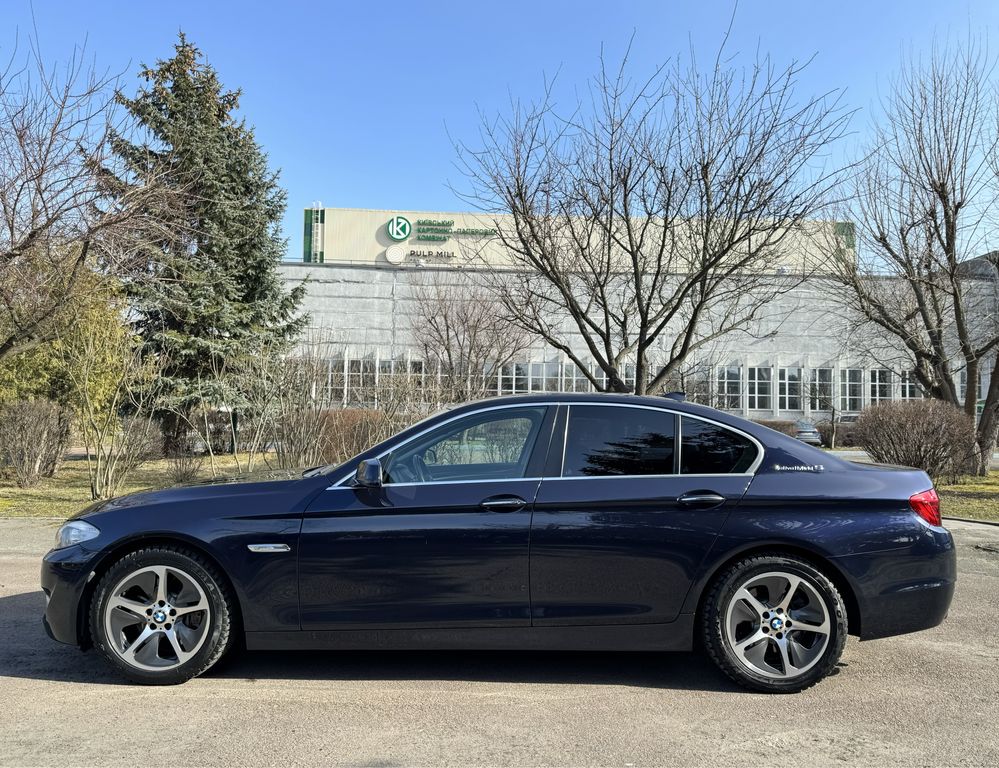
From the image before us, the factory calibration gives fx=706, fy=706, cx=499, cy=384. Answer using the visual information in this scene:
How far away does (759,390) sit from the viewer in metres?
48.2

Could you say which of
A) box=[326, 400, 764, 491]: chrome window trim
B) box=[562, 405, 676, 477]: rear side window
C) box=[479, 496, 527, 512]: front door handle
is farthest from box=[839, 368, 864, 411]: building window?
box=[479, 496, 527, 512]: front door handle

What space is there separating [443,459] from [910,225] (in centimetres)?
1538

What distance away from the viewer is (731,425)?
4203 millimetres

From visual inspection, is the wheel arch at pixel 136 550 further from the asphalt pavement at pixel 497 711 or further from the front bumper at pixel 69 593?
the asphalt pavement at pixel 497 711

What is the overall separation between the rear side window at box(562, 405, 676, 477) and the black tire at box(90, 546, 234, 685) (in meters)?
2.05

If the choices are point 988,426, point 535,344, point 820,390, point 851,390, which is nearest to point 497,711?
point 988,426

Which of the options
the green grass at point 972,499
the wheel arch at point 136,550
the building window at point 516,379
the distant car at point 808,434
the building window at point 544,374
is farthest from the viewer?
the building window at point 544,374

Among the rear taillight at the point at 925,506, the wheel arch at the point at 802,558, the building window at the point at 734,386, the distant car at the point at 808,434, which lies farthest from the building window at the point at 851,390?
the wheel arch at the point at 802,558

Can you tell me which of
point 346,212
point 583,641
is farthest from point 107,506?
point 346,212

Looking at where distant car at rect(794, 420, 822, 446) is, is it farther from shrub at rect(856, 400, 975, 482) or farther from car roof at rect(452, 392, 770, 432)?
car roof at rect(452, 392, 770, 432)

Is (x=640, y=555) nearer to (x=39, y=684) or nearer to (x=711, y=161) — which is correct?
(x=39, y=684)

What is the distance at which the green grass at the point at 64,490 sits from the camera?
1169 cm

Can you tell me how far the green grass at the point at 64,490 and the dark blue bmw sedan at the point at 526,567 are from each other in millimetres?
6566

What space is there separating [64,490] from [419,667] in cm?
1345
